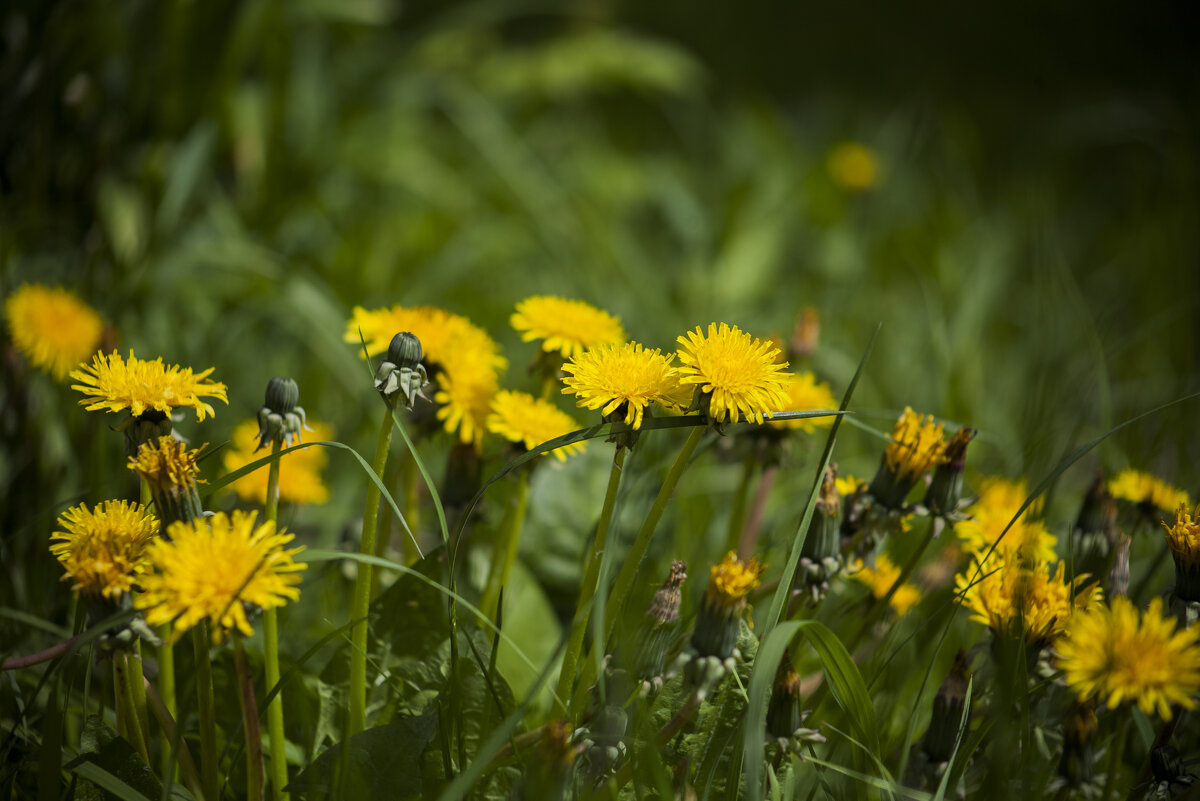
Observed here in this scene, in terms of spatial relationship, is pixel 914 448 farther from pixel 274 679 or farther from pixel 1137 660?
pixel 274 679

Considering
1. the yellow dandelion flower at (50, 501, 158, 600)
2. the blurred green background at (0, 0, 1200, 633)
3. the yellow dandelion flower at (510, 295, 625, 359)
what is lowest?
the yellow dandelion flower at (50, 501, 158, 600)

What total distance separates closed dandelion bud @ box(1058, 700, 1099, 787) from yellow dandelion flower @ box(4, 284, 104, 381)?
103 centimetres

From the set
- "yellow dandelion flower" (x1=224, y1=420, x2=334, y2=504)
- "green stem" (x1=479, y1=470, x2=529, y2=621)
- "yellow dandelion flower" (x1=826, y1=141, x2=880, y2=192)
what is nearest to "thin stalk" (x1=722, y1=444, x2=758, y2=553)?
"green stem" (x1=479, y1=470, x2=529, y2=621)

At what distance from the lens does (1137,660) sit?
1.60ft

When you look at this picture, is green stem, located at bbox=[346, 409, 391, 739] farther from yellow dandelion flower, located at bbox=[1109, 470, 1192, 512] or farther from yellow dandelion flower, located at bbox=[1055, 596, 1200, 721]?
yellow dandelion flower, located at bbox=[1109, 470, 1192, 512]

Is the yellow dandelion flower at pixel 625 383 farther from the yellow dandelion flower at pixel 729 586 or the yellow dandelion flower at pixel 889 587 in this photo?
the yellow dandelion flower at pixel 889 587

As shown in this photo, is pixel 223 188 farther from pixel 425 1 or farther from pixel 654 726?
pixel 425 1

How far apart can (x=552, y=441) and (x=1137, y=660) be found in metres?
0.38

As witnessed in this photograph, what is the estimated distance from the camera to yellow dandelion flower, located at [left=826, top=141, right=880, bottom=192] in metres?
2.46

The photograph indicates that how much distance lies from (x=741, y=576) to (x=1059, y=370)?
52.9 inches

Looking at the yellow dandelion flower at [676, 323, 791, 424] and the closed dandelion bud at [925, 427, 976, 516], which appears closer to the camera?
the yellow dandelion flower at [676, 323, 791, 424]

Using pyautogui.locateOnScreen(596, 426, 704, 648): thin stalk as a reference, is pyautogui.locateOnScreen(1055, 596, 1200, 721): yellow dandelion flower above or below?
below

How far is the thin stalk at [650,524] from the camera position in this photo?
23.1 inches

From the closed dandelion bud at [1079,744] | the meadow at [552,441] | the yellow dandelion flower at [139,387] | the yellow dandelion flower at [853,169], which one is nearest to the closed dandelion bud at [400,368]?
the meadow at [552,441]
